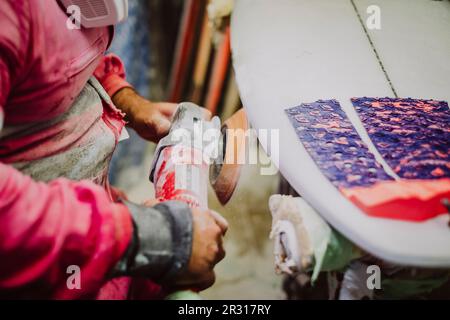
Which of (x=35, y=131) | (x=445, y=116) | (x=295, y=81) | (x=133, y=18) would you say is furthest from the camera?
(x=133, y=18)

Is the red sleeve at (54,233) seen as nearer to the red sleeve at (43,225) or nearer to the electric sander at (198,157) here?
the red sleeve at (43,225)

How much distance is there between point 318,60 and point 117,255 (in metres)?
0.97

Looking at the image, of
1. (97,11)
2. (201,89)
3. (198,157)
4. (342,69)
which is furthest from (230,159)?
(201,89)

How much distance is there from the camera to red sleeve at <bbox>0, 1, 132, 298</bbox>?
70cm

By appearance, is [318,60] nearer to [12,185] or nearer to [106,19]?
[106,19]

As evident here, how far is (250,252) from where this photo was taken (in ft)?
7.11

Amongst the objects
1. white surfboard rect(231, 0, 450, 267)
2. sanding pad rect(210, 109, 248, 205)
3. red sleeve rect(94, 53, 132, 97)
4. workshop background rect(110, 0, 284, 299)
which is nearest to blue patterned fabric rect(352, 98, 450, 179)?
white surfboard rect(231, 0, 450, 267)

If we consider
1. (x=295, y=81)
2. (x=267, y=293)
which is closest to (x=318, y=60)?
(x=295, y=81)

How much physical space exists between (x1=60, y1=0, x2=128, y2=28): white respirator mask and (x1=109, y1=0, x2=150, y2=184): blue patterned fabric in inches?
38.6

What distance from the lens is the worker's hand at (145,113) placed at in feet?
4.66

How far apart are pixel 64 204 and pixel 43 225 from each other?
57 millimetres

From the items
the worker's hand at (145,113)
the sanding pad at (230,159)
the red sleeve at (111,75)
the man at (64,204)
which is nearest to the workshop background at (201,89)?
the sanding pad at (230,159)

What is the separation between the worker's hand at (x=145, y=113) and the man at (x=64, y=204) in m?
0.32

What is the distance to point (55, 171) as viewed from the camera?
1029 millimetres
